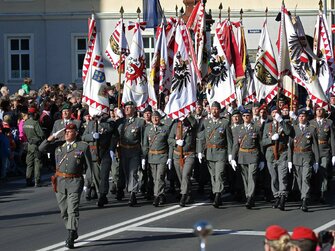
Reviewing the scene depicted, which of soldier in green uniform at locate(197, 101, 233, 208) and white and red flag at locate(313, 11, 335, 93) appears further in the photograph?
white and red flag at locate(313, 11, 335, 93)

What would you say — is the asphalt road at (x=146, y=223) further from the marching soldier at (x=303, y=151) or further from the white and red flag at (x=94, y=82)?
the white and red flag at (x=94, y=82)

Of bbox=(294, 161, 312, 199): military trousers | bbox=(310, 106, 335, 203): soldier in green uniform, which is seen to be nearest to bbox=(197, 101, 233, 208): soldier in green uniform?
bbox=(294, 161, 312, 199): military trousers

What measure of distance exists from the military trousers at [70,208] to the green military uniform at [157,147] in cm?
358

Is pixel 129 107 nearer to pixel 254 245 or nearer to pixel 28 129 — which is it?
pixel 28 129

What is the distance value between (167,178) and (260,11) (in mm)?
19999

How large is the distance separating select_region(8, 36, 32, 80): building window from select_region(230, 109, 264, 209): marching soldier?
23.0 metres

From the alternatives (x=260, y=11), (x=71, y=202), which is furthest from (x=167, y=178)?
(x=260, y=11)

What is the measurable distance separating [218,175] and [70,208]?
13.3 ft

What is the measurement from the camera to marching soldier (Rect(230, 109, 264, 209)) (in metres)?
18.3

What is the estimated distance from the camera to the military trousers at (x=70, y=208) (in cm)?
1491

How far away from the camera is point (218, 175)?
60.5 feet

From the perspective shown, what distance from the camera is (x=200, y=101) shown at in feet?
72.8

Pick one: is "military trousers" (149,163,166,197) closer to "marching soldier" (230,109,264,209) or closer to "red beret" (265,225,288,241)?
"marching soldier" (230,109,264,209)

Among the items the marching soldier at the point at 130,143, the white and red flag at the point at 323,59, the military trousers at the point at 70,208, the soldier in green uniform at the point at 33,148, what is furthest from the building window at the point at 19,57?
the military trousers at the point at 70,208
